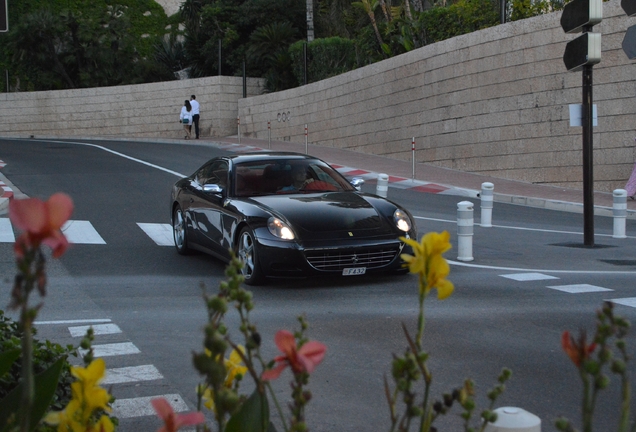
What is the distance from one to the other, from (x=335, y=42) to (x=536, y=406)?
32.1 meters

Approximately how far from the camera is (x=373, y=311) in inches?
301

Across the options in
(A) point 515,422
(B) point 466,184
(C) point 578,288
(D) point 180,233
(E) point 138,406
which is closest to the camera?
(A) point 515,422

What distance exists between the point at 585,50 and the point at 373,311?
569 cm

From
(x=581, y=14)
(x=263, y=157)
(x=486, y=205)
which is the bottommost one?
(x=486, y=205)

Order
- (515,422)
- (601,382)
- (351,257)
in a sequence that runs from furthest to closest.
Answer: (351,257)
(515,422)
(601,382)

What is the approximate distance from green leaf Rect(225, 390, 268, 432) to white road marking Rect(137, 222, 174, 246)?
35.7ft

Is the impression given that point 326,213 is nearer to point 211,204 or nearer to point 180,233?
point 211,204

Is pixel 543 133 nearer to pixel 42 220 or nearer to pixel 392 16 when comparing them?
pixel 392 16

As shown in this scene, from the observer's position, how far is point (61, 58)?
1826 inches

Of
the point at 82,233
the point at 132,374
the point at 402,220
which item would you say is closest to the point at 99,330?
the point at 132,374

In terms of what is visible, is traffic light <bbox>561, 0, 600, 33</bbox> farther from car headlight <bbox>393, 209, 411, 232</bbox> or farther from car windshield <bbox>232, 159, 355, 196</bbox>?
car headlight <bbox>393, 209, 411, 232</bbox>

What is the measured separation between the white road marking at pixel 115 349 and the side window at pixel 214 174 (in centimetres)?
412

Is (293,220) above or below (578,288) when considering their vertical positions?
above

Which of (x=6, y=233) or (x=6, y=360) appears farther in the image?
(x=6, y=233)
